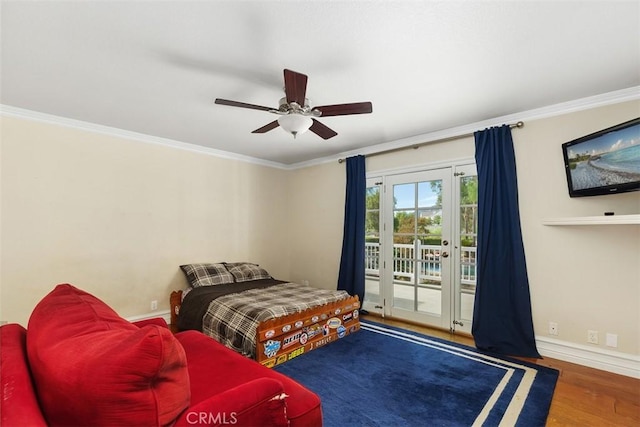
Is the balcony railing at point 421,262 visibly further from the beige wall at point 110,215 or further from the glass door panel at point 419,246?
the beige wall at point 110,215

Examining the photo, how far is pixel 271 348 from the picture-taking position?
8.80 ft

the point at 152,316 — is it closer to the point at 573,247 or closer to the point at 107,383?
the point at 107,383

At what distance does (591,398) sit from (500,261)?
1252 millimetres

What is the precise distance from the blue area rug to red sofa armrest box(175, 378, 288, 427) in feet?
3.31

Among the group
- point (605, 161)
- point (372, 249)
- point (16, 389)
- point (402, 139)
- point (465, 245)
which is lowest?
point (16, 389)

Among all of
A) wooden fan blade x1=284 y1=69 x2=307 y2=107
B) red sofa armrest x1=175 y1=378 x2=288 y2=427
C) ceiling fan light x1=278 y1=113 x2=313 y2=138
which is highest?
wooden fan blade x1=284 y1=69 x2=307 y2=107

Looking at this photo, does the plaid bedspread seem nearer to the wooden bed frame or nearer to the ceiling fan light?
the wooden bed frame

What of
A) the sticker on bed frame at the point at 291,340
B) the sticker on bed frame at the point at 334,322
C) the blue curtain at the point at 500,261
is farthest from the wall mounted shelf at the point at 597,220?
the sticker on bed frame at the point at 291,340

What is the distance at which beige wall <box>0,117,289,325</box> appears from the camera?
298 cm

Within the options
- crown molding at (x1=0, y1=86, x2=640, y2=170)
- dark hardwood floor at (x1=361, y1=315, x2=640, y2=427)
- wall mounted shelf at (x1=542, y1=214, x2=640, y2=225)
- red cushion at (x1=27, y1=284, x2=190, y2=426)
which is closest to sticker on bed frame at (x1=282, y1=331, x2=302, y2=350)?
red cushion at (x1=27, y1=284, x2=190, y2=426)

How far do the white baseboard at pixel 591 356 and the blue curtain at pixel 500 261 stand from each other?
14 cm

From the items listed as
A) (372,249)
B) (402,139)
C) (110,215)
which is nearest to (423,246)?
(372,249)

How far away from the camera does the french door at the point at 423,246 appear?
3473 mm

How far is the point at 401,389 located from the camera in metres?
2.29
